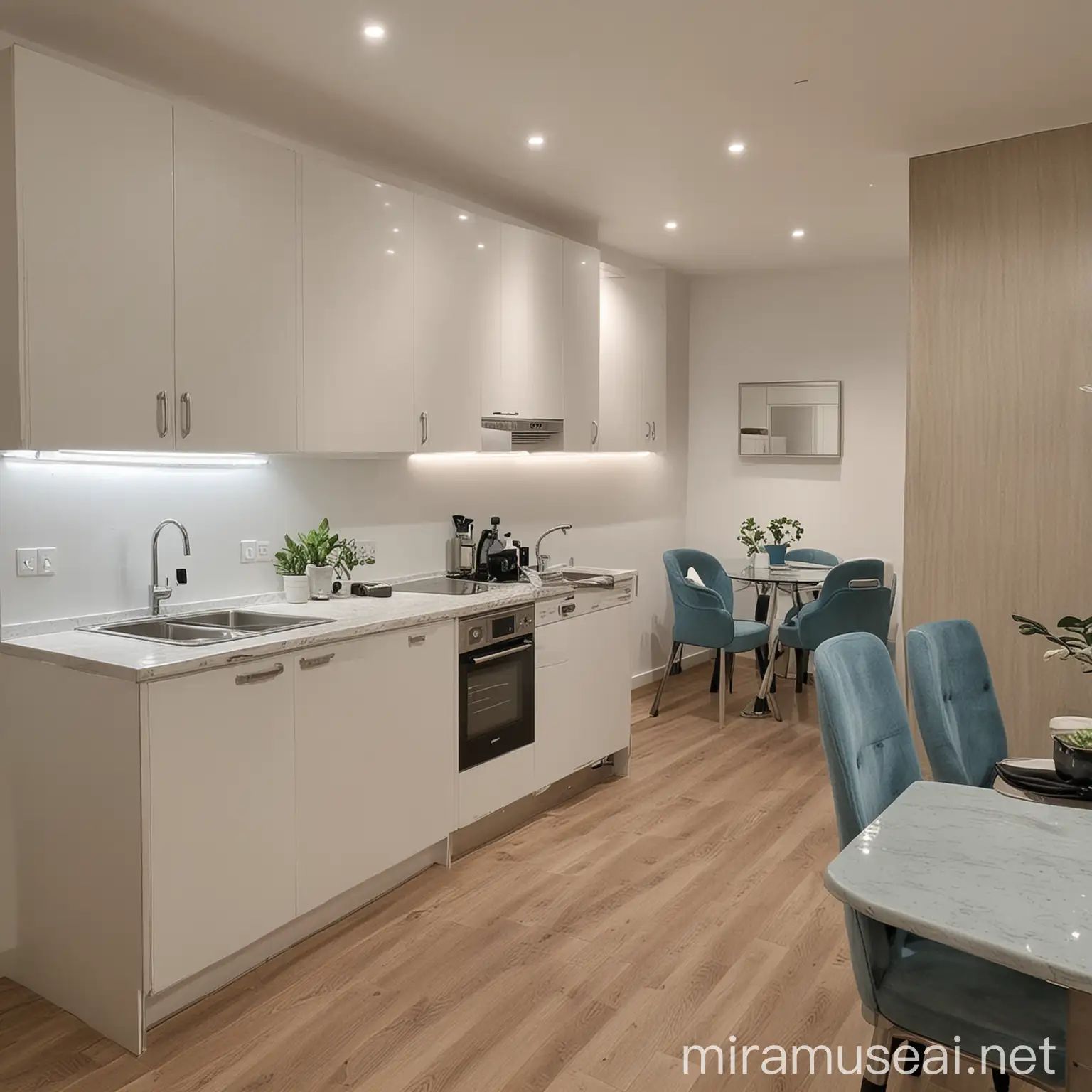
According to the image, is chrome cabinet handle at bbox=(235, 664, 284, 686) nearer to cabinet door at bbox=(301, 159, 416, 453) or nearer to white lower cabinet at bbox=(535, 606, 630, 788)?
cabinet door at bbox=(301, 159, 416, 453)

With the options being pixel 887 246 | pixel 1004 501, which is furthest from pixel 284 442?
pixel 887 246

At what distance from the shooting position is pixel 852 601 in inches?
215

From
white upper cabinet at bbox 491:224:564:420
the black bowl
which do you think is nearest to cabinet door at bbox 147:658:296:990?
white upper cabinet at bbox 491:224:564:420


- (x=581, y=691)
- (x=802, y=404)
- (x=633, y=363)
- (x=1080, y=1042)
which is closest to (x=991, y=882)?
(x=1080, y=1042)

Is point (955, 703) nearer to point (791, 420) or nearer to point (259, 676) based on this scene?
point (259, 676)

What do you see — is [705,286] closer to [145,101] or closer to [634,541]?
[634,541]

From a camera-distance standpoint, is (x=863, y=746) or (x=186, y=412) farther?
(x=186, y=412)

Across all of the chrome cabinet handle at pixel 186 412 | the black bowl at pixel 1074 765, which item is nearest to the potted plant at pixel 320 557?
the chrome cabinet handle at pixel 186 412

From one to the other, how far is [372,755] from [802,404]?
4656 mm

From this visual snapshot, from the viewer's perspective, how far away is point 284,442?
3.31 metres

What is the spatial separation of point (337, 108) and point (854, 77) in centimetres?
187

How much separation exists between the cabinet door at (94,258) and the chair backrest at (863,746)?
2.07m

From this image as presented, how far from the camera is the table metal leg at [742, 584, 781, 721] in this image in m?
5.80

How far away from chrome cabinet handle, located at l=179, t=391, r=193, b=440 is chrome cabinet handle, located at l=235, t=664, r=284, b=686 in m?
0.77
